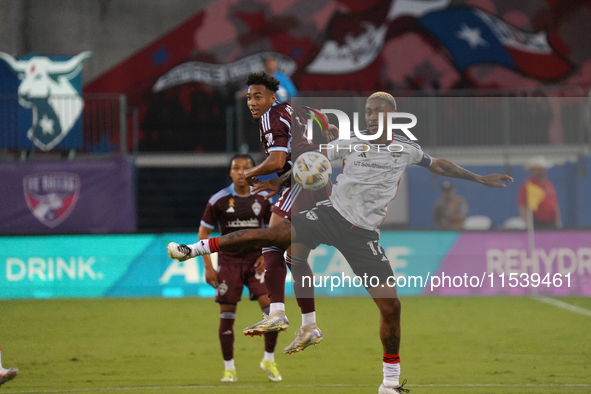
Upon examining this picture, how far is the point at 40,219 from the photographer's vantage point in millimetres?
16422

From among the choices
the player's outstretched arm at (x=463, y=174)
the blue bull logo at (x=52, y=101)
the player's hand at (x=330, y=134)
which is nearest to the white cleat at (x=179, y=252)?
the player's hand at (x=330, y=134)

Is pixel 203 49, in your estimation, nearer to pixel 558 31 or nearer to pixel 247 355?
pixel 558 31

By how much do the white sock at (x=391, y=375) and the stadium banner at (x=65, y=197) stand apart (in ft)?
34.5

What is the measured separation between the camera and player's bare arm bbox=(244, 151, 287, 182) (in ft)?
21.6

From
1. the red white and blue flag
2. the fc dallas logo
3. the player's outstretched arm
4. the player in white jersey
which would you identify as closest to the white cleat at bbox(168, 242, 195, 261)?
the player in white jersey

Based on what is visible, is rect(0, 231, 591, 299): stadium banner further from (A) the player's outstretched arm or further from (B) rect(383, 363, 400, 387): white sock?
(A) the player's outstretched arm

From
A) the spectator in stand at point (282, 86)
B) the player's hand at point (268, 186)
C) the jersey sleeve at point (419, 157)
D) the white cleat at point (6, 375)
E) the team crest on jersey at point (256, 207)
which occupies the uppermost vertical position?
the spectator in stand at point (282, 86)

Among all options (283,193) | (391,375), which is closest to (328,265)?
(283,193)

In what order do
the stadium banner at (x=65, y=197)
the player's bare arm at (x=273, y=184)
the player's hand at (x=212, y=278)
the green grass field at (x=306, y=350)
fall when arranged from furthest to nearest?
the stadium banner at (x=65, y=197), the player's hand at (x=212, y=278), the green grass field at (x=306, y=350), the player's bare arm at (x=273, y=184)

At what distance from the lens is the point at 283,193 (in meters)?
7.08

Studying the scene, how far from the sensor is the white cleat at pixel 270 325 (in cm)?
664

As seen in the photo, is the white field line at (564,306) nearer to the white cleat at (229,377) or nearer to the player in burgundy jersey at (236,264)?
the player in burgundy jersey at (236,264)

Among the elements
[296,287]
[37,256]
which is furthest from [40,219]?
[296,287]

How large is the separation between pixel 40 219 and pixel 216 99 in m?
6.21
